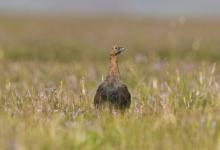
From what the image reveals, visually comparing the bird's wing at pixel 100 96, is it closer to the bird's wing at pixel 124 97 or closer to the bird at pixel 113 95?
the bird at pixel 113 95

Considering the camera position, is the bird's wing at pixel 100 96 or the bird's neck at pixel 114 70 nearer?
the bird's wing at pixel 100 96

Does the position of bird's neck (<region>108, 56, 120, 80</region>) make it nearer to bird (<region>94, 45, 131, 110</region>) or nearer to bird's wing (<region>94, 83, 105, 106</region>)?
bird (<region>94, 45, 131, 110</region>)

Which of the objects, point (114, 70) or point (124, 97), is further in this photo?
point (114, 70)

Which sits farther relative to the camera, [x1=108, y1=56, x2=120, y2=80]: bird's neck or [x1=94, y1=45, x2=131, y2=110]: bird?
[x1=108, y1=56, x2=120, y2=80]: bird's neck

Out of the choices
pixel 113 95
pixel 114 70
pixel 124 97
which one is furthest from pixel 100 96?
pixel 114 70

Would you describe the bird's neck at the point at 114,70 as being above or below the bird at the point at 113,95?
above

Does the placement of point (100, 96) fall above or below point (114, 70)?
below

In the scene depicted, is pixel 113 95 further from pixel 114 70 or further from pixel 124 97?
pixel 114 70

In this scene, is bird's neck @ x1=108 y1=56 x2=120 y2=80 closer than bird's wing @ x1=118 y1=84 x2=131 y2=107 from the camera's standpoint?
No

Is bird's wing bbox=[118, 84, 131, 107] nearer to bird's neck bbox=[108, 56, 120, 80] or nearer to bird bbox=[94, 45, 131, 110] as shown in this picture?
bird bbox=[94, 45, 131, 110]

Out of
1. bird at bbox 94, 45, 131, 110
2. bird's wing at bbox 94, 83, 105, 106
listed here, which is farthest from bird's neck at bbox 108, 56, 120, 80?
bird's wing at bbox 94, 83, 105, 106

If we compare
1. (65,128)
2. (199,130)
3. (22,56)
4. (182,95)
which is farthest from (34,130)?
(22,56)

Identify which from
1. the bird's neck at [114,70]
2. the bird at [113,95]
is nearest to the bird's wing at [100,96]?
the bird at [113,95]

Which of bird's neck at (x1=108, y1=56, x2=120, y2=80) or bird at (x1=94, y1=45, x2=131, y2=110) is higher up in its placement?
bird's neck at (x1=108, y1=56, x2=120, y2=80)
